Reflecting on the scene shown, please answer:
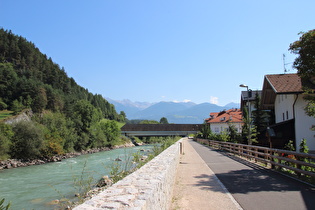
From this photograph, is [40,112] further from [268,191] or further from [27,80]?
[268,191]

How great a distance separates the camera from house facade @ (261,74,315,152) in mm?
20234

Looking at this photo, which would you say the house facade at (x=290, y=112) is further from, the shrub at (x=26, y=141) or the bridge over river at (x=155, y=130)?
the bridge over river at (x=155, y=130)

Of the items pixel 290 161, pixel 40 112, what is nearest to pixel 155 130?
pixel 40 112

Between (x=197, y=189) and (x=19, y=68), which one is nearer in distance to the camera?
(x=197, y=189)

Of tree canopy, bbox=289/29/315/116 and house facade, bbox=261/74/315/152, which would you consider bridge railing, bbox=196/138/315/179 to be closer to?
tree canopy, bbox=289/29/315/116

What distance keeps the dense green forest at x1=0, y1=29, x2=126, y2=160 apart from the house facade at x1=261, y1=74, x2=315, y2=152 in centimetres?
3552

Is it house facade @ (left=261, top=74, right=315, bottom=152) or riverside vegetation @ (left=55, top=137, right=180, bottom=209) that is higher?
house facade @ (left=261, top=74, right=315, bottom=152)

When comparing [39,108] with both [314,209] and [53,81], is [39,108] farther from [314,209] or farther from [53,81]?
[314,209]

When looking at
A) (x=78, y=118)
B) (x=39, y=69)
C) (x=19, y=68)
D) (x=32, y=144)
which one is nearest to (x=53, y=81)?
(x=39, y=69)

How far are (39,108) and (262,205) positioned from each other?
89618mm

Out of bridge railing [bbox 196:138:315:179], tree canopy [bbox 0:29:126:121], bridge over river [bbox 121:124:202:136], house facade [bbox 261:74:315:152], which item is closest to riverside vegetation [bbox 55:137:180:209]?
bridge railing [bbox 196:138:315:179]

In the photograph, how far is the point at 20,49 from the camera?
367ft

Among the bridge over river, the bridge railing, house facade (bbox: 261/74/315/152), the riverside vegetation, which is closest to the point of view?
the riverside vegetation

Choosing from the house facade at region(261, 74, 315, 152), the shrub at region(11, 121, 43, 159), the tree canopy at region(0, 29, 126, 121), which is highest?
the tree canopy at region(0, 29, 126, 121)
